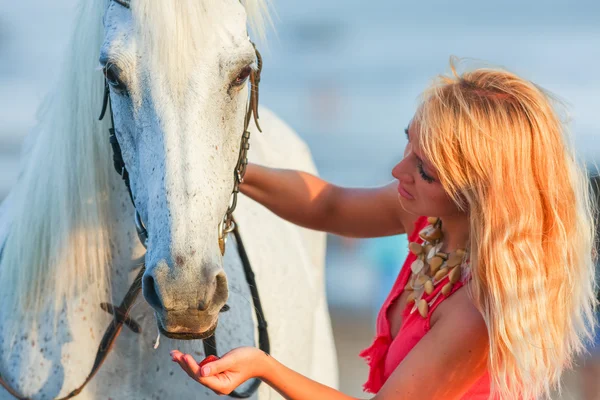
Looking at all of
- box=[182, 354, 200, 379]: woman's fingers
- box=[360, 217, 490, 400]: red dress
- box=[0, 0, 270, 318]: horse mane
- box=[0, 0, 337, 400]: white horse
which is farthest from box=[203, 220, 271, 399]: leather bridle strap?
box=[182, 354, 200, 379]: woman's fingers

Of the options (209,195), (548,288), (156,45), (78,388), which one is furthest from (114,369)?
(548,288)

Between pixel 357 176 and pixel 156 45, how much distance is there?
7877mm

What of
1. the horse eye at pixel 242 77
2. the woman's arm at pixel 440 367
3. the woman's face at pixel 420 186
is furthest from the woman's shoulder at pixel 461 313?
the horse eye at pixel 242 77

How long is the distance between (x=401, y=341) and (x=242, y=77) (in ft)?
2.47

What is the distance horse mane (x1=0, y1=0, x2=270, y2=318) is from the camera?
1.82 meters

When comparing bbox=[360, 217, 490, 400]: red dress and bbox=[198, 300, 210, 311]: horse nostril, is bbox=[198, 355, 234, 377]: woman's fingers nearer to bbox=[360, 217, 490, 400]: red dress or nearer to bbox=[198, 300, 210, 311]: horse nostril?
bbox=[198, 300, 210, 311]: horse nostril

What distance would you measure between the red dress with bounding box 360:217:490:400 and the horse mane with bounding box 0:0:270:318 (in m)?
0.71

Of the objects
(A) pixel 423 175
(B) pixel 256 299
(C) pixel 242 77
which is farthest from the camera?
(B) pixel 256 299

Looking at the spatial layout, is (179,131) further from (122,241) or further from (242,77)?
(122,241)

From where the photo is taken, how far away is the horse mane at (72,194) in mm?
1820

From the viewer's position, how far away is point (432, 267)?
192 centimetres

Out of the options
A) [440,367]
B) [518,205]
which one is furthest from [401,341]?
[518,205]

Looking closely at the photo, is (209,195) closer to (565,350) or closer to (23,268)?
(23,268)

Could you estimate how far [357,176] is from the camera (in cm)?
938
